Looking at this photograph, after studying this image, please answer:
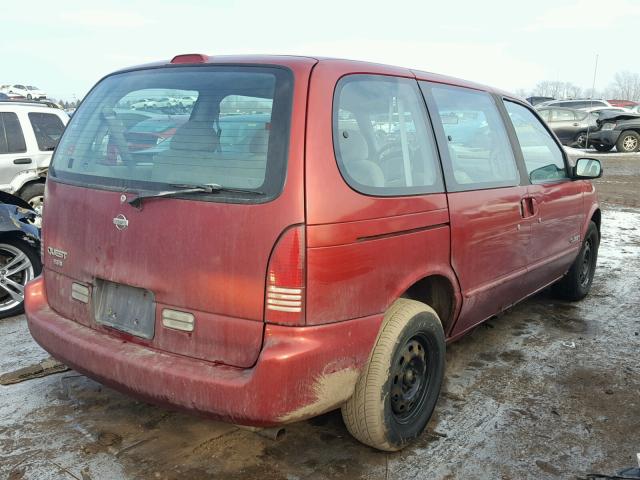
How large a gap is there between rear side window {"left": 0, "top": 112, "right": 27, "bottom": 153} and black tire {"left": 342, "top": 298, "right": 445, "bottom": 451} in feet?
20.8

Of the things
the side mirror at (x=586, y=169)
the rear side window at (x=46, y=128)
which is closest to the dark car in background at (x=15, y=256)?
the rear side window at (x=46, y=128)

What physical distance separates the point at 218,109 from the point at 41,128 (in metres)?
6.06

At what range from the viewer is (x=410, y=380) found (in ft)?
9.34

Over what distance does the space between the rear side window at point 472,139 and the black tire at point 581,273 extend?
1670mm

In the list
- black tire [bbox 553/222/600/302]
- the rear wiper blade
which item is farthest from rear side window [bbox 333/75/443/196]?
black tire [bbox 553/222/600/302]

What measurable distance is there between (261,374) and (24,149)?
644 centimetres

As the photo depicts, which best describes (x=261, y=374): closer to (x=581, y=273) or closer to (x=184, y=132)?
(x=184, y=132)

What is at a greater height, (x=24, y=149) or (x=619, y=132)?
(x=619, y=132)

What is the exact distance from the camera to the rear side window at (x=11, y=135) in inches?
A: 283

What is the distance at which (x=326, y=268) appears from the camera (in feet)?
7.39

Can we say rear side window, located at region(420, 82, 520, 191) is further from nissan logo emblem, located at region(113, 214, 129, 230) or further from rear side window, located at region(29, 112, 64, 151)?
rear side window, located at region(29, 112, 64, 151)

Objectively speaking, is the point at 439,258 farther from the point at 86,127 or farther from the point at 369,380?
the point at 86,127

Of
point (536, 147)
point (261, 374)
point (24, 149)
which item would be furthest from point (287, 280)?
point (24, 149)

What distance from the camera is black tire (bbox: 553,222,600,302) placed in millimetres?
4980
